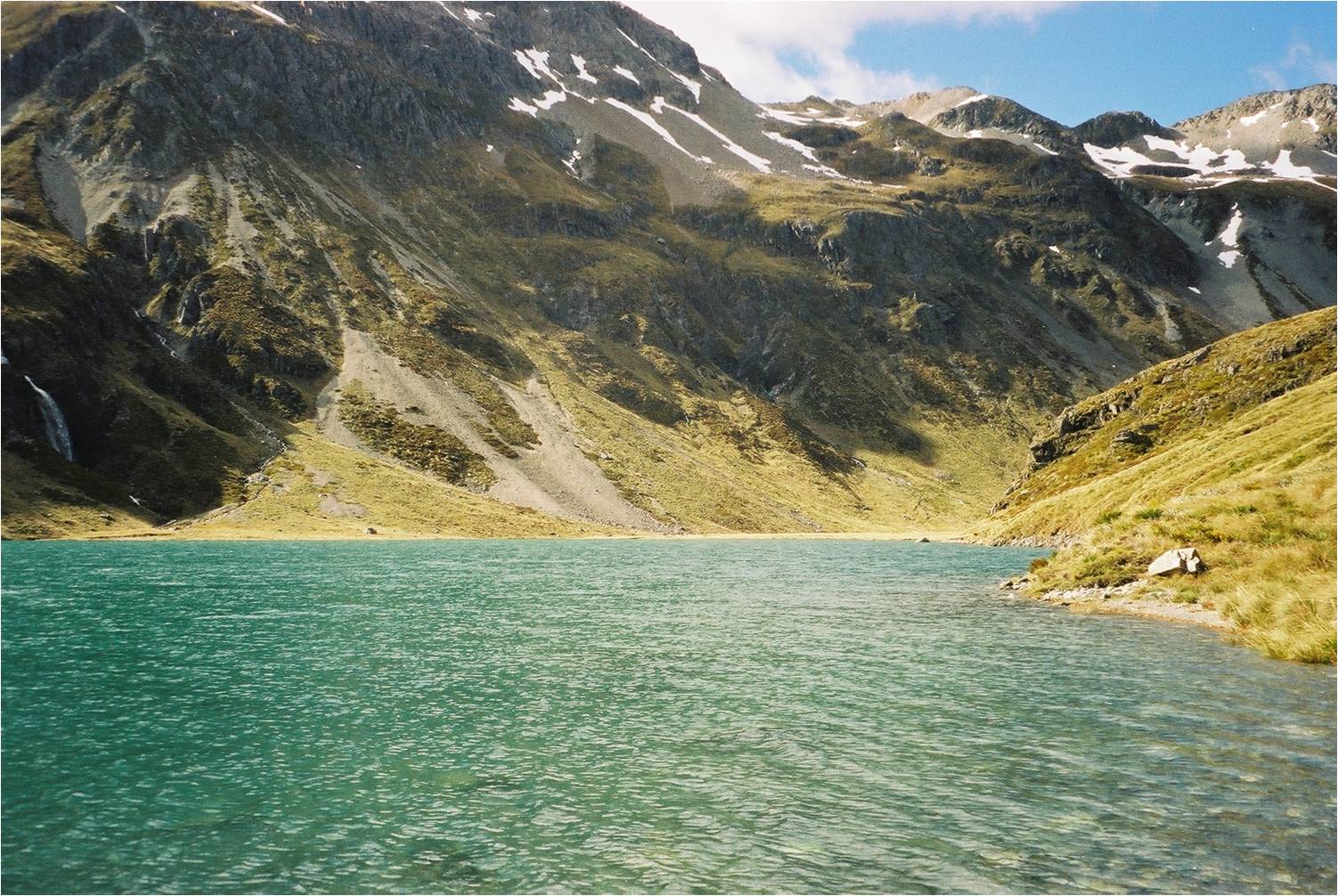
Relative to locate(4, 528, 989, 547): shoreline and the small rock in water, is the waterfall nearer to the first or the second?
locate(4, 528, 989, 547): shoreline

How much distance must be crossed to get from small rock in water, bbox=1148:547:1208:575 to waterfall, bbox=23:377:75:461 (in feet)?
500

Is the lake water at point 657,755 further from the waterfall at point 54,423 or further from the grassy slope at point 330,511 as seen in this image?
the waterfall at point 54,423

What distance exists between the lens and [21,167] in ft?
649

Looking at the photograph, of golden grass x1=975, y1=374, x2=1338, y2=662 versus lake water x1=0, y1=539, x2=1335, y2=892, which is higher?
golden grass x1=975, y1=374, x2=1338, y2=662

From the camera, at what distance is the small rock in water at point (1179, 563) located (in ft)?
136

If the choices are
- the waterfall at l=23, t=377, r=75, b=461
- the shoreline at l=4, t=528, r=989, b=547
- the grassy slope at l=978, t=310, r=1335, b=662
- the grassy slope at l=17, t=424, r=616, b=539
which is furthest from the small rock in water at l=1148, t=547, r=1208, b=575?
the waterfall at l=23, t=377, r=75, b=461

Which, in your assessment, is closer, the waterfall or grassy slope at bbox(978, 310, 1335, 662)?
grassy slope at bbox(978, 310, 1335, 662)

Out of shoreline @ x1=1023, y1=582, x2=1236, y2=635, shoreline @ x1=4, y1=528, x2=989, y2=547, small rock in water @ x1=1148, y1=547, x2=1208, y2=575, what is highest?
small rock in water @ x1=1148, y1=547, x2=1208, y2=575

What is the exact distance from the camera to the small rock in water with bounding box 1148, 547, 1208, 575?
41312 millimetres

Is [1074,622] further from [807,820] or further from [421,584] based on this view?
[421,584]

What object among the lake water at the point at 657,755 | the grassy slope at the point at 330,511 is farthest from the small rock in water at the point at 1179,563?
the grassy slope at the point at 330,511

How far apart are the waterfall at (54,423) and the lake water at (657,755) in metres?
111

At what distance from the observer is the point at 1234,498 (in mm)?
42750

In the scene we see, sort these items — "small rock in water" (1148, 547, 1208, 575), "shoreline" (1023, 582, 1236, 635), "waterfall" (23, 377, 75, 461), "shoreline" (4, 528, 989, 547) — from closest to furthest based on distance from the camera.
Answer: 1. "shoreline" (1023, 582, 1236, 635)
2. "small rock in water" (1148, 547, 1208, 575)
3. "shoreline" (4, 528, 989, 547)
4. "waterfall" (23, 377, 75, 461)
